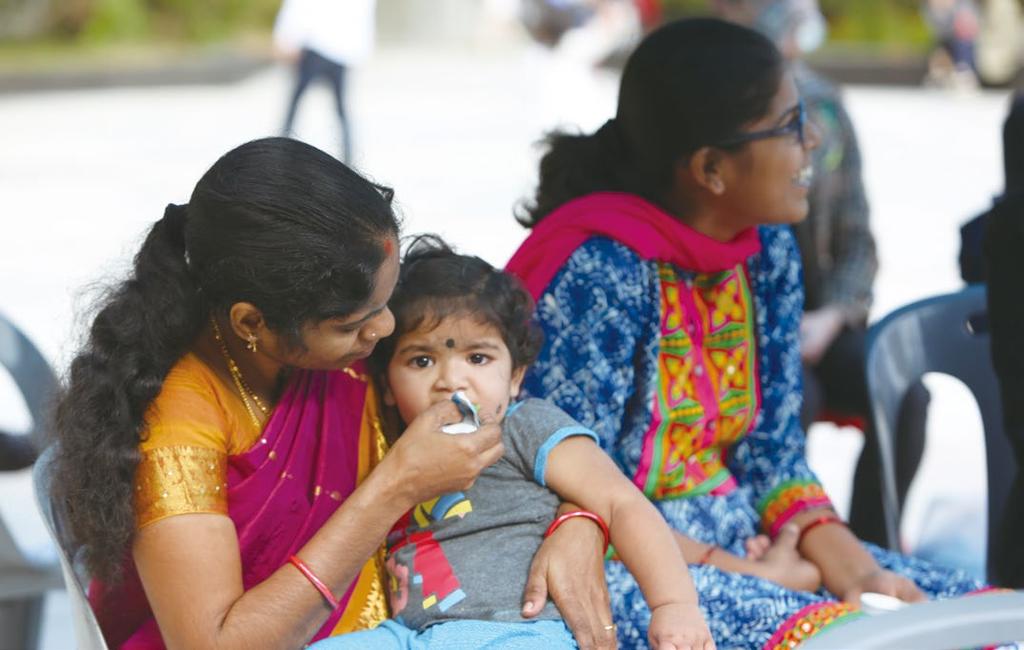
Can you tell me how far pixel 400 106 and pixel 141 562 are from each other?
49.5 feet

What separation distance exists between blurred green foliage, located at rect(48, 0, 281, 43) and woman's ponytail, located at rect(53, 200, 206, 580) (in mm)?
19193

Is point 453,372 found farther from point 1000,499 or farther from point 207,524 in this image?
point 1000,499

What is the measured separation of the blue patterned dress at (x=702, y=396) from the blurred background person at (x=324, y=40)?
7.70 meters

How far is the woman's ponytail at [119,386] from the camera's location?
1.79 m

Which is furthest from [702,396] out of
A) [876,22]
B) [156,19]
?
[156,19]

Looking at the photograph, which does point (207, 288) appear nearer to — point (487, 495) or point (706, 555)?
point (487, 495)

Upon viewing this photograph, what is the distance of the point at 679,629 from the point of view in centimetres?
193

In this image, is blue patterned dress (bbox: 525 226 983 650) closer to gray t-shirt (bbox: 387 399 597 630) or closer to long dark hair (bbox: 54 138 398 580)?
gray t-shirt (bbox: 387 399 597 630)

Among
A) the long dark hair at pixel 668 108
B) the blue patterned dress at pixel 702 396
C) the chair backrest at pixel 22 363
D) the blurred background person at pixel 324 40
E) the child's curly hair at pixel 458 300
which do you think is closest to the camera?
the child's curly hair at pixel 458 300

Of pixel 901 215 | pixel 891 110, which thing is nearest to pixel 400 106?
pixel 891 110

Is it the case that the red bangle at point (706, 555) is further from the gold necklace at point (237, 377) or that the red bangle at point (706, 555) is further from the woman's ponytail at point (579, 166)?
the gold necklace at point (237, 377)

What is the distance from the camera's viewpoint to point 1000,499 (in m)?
2.91

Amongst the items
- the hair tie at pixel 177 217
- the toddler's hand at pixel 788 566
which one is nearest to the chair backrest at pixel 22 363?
the hair tie at pixel 177 217

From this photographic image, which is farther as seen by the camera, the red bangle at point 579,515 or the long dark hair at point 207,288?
the red bangle at point 579,515
